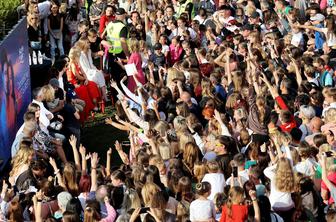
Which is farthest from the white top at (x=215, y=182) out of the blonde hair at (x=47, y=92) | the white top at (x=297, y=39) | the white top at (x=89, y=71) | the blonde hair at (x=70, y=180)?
the white top at (x=297, y=39)

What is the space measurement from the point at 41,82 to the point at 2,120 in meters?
3.67

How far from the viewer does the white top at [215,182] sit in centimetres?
1173

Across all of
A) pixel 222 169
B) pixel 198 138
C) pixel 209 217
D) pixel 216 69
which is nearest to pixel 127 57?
pixel 216 69

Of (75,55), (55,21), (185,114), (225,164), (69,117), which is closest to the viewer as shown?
(225,164)

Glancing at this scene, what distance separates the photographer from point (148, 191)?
36.1ft

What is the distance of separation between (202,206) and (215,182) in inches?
39.5

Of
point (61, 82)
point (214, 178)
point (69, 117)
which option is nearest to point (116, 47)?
point (61, 82)

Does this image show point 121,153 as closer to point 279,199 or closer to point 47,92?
point 279,199

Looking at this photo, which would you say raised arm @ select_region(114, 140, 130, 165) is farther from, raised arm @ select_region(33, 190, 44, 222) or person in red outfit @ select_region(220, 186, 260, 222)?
person in red outfit @ select_region(220, 186, 260, 222)

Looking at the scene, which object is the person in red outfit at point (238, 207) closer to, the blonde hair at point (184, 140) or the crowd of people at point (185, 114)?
the crowd of people at point (185, 114)

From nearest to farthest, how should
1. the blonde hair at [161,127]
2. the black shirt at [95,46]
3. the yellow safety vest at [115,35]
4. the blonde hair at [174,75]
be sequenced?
1. the blonde hair at [161,127]
2. the blonde hair at [174,75]
3. the black shirt at [95,46]
4. the yellow safety vest at [115,35]

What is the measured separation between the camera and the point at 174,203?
11.3m

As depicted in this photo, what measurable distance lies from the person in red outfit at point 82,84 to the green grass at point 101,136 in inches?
15.5

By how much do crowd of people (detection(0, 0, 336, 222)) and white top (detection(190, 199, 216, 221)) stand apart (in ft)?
0.06
